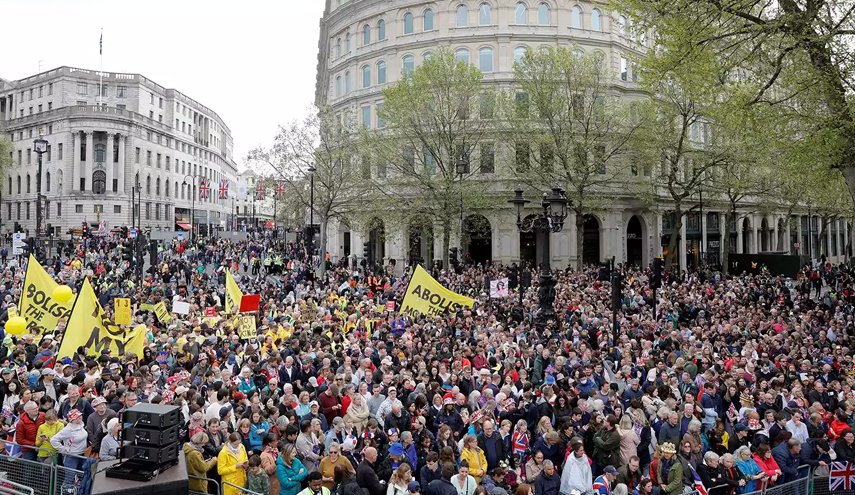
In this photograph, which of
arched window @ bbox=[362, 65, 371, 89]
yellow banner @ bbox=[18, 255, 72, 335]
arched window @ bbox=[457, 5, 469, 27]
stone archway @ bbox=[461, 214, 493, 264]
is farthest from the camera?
arched window @ bbox=[362, 65, 371, 89]

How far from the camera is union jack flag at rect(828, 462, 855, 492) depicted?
963 cm

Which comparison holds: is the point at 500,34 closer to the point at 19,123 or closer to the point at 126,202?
the point at 126,202

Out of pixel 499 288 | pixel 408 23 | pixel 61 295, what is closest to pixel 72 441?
pixel 61 295

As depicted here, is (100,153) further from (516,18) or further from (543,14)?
(543,14)

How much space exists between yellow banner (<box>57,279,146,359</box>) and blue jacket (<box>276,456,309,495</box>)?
775 centimetres

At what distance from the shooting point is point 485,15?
1938 inches

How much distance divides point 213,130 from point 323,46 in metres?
54.6

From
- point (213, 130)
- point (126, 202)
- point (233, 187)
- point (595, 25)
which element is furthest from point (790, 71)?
point (233, 187)

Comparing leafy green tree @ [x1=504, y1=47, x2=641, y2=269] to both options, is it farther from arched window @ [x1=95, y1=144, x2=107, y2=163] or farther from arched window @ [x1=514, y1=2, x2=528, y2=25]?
arched window @ [x1=95, y1=144, x2=107, y2=163]

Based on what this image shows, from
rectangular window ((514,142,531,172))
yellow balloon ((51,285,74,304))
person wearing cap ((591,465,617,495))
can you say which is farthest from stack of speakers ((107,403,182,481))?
rectangular window ((514,142,531,172))

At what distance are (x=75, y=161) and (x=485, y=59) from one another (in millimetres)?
62814

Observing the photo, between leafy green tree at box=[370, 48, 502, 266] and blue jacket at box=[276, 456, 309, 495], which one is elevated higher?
leafy green tree at box=[370, 48, 502, 266]

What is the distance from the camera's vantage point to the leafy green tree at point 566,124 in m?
39.0

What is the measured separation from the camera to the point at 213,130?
120 meters
